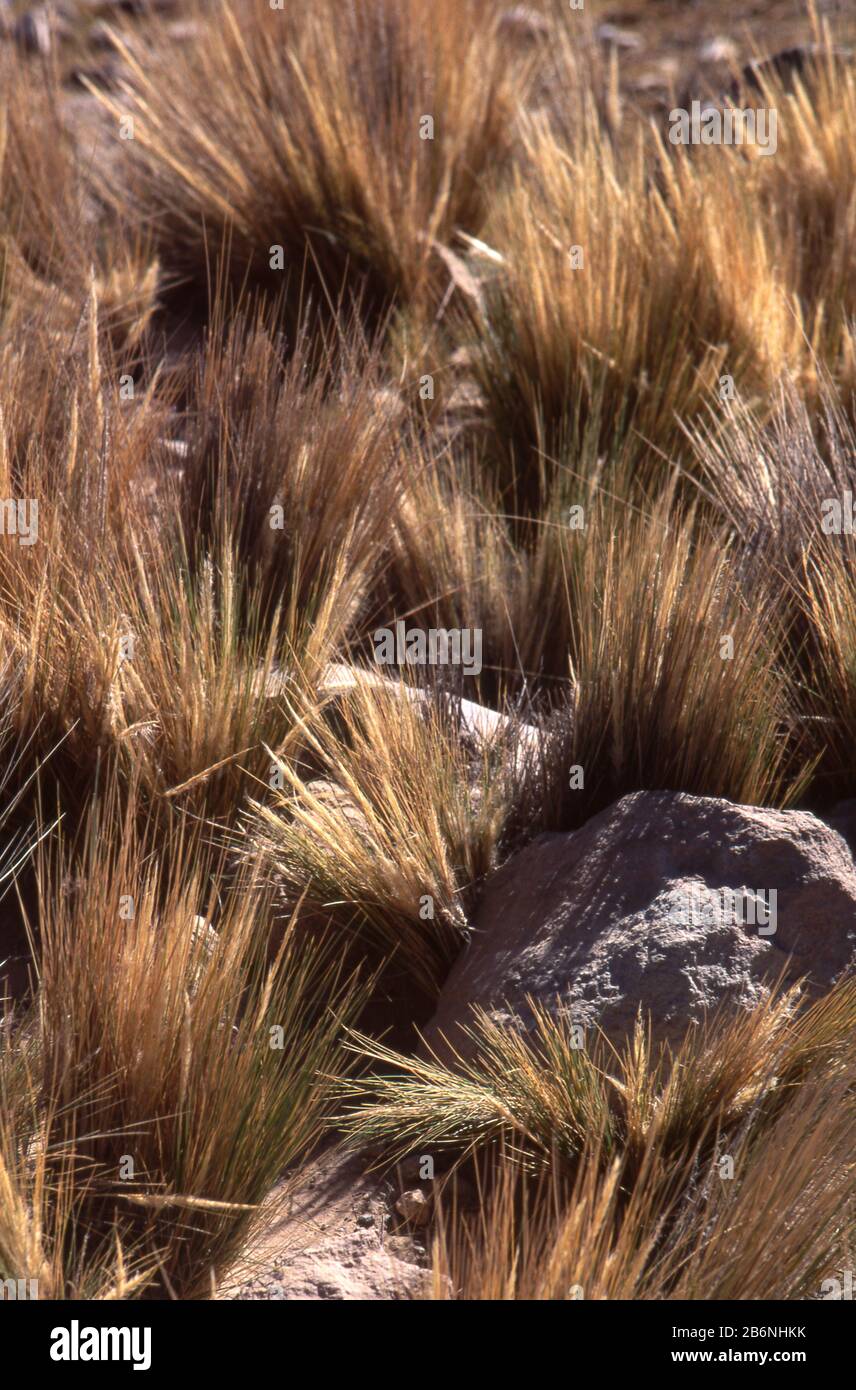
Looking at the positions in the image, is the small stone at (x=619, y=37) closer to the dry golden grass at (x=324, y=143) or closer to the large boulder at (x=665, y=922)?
the dry golden grass at (x=324, y=143)

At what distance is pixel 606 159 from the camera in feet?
13.2

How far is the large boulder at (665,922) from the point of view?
217 centimetres

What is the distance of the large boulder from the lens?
7.11ft

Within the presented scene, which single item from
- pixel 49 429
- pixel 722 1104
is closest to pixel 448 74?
pixel 49 429

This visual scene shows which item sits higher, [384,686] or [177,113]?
[177,113]

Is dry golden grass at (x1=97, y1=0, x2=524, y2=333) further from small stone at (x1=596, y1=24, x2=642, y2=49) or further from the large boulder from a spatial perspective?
the large boulder

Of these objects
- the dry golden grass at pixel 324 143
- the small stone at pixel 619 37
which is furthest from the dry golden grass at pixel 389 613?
the small stone at pixel 619 37

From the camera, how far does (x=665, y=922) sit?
2221 millimetres

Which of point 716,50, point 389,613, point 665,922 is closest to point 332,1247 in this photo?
point 665,922

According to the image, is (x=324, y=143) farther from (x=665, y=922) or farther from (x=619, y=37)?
(x=665, y=922)

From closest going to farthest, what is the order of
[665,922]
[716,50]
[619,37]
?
1. [665,922]
2. [716,50]
3. [619,37]

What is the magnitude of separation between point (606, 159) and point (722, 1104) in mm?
2946

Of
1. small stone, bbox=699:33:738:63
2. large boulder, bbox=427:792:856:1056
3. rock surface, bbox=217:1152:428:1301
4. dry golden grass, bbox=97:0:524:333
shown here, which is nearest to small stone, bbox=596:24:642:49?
small stone, bbox=699:33:738:63
